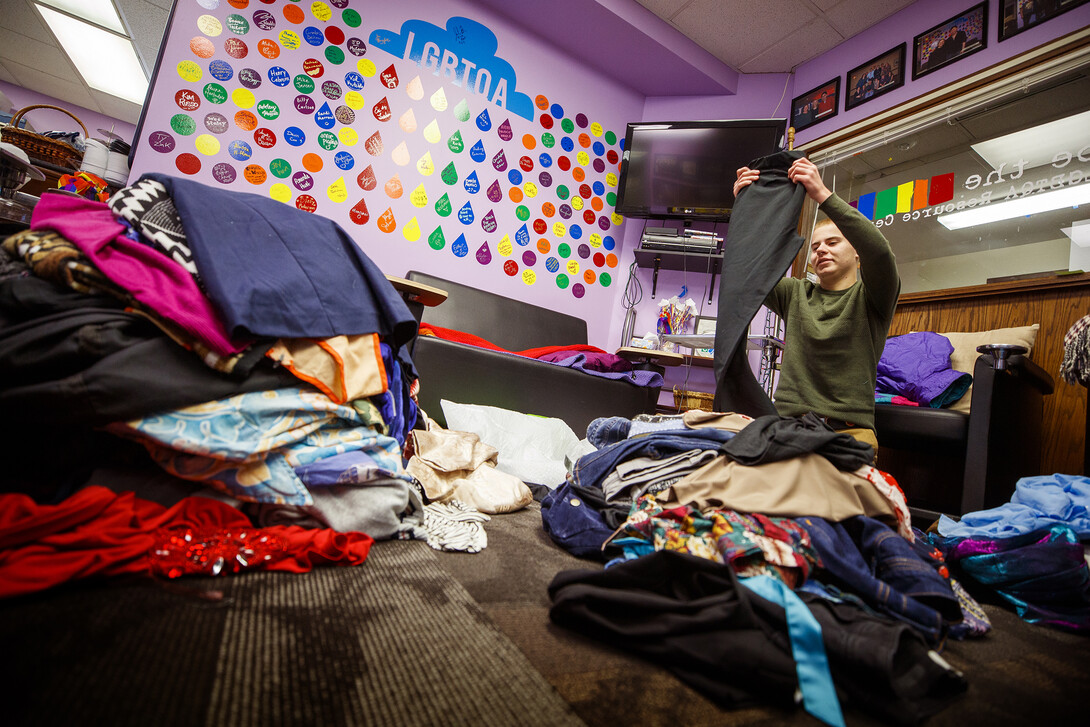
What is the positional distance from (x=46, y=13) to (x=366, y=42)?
11.0 ft

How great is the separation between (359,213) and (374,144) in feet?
1.41

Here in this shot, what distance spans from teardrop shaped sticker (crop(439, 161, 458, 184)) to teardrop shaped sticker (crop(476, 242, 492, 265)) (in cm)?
44

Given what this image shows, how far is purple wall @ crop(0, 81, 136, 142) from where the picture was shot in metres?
5.22

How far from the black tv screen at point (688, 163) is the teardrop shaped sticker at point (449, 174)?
1.19 meters

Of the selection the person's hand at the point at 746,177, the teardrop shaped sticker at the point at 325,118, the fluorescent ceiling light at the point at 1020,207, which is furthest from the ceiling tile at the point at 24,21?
the fluorescent ceiling light at the point at 1020,207

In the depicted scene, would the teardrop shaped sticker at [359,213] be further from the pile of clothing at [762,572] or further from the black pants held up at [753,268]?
the pile of clothing at [762,572]

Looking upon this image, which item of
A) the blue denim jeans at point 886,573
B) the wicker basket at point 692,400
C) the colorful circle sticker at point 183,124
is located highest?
the colorful circle sticker at point 183,124

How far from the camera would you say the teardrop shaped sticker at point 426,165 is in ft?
9.37

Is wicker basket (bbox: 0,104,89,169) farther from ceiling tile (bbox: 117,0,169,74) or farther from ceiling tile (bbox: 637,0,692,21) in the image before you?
ceiling tile (bbox: 637,0,692,21)

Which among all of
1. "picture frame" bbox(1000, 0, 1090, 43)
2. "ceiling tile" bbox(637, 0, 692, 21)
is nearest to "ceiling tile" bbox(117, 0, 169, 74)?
"ceiling tile" bbox(637, 0, 692, 21)

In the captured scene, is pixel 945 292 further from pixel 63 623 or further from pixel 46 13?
pixel 46 13

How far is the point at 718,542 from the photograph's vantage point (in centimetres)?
79

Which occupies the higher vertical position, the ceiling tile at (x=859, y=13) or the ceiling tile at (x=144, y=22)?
the ceiling tile at (x=859, y=13)

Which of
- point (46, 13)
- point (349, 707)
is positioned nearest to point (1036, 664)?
point (349, 707)
